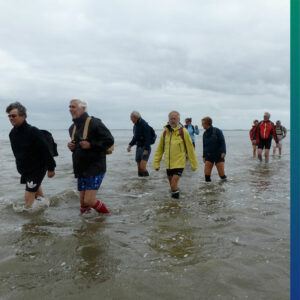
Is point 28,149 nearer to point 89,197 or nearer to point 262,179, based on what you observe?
point 89,197

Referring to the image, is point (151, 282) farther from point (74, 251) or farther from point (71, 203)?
point (71, 203)

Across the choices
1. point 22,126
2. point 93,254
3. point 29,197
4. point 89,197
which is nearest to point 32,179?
point 29,197

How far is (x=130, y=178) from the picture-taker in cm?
1235

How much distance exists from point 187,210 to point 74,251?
2.93 m

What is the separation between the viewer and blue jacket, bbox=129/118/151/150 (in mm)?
11344

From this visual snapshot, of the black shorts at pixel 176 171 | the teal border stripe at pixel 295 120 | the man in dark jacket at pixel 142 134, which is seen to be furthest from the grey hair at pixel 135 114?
the teal border stripe at pixel 295 120

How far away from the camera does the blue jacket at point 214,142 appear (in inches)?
419

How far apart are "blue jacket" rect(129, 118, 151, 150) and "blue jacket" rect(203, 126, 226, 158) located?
1.73 meters

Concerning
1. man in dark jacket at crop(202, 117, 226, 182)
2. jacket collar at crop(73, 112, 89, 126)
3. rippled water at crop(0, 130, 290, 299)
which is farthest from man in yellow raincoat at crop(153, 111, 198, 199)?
jacket collar at crop(73, 112, 89, 126)

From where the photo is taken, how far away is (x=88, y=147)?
6.11m

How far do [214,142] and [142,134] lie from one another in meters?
2.16

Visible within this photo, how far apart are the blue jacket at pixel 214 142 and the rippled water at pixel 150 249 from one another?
7.17ft

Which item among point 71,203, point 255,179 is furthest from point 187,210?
point 255,179

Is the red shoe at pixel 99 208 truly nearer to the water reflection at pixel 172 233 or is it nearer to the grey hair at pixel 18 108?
the water reflection at pixel 172 233
